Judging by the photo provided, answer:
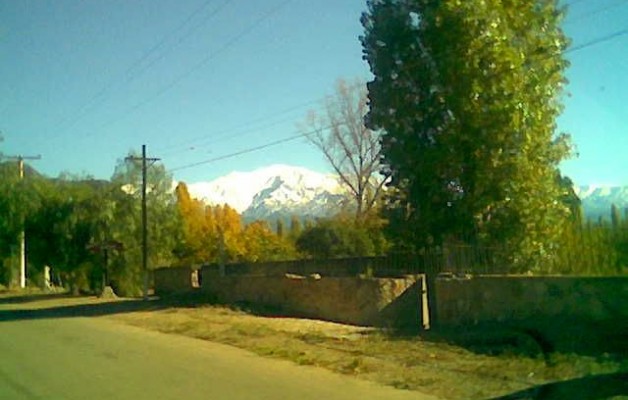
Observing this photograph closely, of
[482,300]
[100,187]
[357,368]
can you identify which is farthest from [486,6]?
[100,187]

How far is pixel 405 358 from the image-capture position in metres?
16.1

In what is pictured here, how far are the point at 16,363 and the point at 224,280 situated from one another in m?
19.0

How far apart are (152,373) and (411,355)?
5112 mm

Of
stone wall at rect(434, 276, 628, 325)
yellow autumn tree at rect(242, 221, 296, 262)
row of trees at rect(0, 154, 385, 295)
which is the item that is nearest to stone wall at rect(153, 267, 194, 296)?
row of trees at rect(0, 154, 385, 295)

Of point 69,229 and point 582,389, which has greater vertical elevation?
point 69,229

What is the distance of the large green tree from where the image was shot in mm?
26750

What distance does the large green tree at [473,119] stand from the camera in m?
26.8

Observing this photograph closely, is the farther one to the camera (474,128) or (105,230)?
(105,230)

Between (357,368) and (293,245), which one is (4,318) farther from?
(293,245)

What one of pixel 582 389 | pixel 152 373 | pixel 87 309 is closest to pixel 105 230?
pixel 87 309

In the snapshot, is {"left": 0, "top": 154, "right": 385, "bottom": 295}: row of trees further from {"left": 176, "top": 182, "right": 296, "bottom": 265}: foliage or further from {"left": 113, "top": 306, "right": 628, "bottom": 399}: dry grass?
{"left": 113, "top": 306, "right": 628, "bottom": 399}: dry grass

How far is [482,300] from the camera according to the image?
21.2m

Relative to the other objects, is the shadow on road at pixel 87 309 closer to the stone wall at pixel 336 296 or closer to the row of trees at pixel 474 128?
the stone wall at pixel 336 296

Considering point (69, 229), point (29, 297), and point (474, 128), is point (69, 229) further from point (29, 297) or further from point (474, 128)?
point (474, 128)
